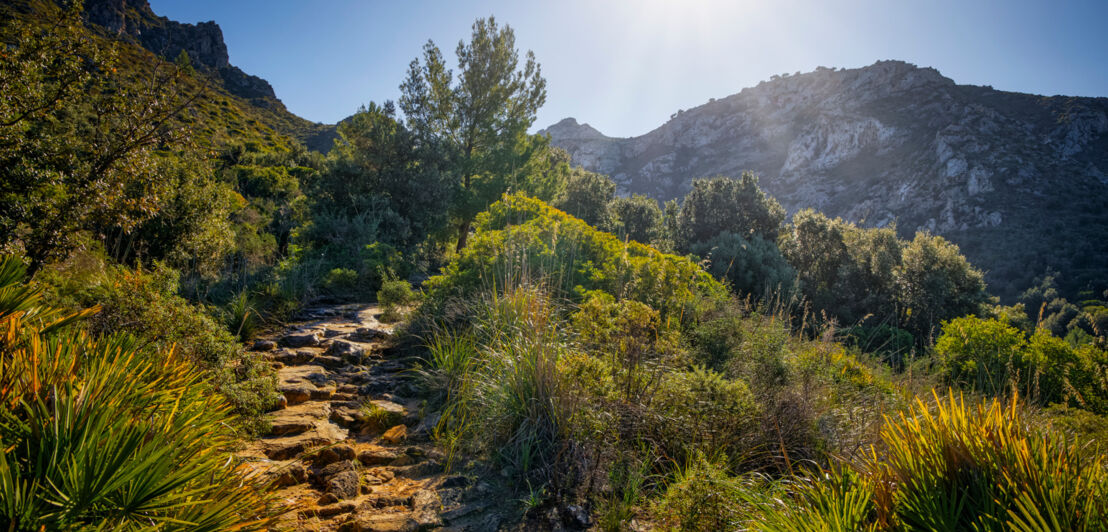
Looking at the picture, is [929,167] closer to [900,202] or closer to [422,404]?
[900,202]

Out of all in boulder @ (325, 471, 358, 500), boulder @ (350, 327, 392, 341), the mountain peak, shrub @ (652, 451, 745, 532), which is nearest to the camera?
shrub @ (652, 451, 745, 532)

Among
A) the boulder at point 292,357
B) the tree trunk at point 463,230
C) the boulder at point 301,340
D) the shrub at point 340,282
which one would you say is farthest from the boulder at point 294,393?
the tree trunk at point 463,230

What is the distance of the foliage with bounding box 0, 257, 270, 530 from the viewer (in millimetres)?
898

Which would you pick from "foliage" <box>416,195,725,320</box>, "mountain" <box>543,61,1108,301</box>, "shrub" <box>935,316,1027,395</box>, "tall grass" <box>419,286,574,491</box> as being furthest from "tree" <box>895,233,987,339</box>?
"mountain" <box>543,61,1108,301</box>

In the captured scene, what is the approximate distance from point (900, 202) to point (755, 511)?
61.7 meters

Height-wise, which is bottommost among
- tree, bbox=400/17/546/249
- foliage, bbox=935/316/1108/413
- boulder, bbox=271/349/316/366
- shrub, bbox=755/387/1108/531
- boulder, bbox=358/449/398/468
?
foliage, bbox=935/316/1108/413

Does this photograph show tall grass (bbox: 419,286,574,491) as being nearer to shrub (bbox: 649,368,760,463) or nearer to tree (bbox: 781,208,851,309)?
shrub (bbox: 649,368,760,463)

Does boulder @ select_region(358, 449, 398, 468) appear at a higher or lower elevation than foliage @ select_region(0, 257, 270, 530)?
lower

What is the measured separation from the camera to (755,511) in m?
1.90

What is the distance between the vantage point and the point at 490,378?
3.08 m

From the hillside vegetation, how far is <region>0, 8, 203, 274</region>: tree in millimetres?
24

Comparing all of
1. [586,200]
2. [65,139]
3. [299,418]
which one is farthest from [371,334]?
[586,200]

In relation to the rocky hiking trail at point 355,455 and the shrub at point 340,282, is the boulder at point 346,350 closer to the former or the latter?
the rocky hiking trail at point 355,455

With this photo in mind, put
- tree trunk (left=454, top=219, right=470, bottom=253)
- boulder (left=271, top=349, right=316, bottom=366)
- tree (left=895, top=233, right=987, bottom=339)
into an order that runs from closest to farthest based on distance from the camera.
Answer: boulder (left=271, top=349, right=316, bottom=366), tree (left=895, top=233, right=987, bottom=339), tree trunk (left=454, top=219, right=470, bottom=253)
